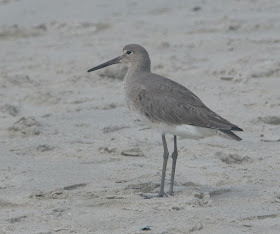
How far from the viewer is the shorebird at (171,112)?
655 centimetres

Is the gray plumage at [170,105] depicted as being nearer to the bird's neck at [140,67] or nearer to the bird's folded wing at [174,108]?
the bird's folded wing at [174,108]

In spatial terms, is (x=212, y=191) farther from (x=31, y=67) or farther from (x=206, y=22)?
(x=206, y=22)

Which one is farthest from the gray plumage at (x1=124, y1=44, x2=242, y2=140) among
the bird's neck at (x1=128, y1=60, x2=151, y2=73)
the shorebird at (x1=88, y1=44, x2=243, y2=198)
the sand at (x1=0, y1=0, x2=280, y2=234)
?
the sand at (x1=0, y1=0, x2=280, y2=234)

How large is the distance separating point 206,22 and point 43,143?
203 inches

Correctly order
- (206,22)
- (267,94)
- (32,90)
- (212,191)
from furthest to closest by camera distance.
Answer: (206,22)
(32,90)
(267,94)
(212,191)

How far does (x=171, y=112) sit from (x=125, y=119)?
204 cm

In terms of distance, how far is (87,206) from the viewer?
6102 millimetres

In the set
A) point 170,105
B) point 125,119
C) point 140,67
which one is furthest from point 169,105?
point 125,119

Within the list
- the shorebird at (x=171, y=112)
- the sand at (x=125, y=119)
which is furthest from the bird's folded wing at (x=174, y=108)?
the sand at (x=125, y=119)

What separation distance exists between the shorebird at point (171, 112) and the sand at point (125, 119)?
0.42m

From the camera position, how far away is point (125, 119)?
→ 8742mm

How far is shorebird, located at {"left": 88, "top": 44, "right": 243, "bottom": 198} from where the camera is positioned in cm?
655

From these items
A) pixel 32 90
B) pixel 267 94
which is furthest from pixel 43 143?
pixel 267 94

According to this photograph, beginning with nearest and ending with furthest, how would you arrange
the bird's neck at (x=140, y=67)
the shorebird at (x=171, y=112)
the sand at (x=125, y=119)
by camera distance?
1. the sand at (x=125, y=119)
2. the shorebird at (x=171, y=112)
3. the bird's neck at (x=140, y=67)
